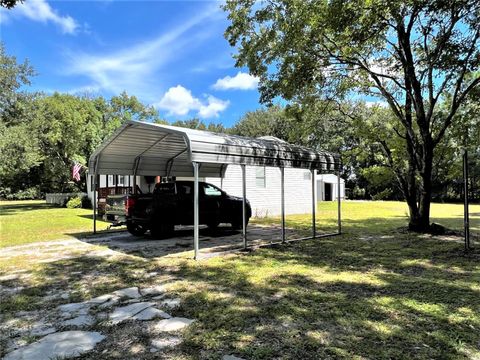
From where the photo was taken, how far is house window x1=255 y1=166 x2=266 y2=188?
18.0 metres

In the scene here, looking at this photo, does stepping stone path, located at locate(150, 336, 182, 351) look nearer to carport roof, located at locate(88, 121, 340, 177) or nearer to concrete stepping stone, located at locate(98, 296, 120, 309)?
concrete stepping stone, located at locate(98, 296, 120, 309)

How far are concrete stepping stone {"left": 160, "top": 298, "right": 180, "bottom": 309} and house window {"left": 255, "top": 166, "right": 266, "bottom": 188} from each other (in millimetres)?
13176

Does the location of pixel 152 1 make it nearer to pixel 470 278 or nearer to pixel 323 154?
pixel 323 154

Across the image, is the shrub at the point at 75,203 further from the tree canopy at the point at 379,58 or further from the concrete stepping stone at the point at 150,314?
the concrete stepping stone at the point at 150,314

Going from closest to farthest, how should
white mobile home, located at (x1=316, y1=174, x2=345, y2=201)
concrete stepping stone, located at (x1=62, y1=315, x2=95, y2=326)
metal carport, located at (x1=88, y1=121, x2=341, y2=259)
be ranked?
concrete stepping stone, located at (x1=62, y1=315, x2=95, y2=326) < metal carport, located at (x1=88, y1=121, x2=341, y2=259) < white mobile home, located at (x1=316, y1=174, x2=345, y2=201)

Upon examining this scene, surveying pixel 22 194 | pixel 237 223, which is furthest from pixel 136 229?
pixel 22 194

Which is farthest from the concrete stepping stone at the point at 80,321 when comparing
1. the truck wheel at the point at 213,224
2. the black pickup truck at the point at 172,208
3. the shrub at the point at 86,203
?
the shrub at the point at 86,203

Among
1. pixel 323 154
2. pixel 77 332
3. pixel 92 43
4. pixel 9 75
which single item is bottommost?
pixel 77 332

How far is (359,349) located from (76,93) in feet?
104

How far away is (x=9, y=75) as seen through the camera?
2200 cm

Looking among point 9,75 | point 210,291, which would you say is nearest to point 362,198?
point 9,75

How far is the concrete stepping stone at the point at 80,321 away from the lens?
4207 millimetres

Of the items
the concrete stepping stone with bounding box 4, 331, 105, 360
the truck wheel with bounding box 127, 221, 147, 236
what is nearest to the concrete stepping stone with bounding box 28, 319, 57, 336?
the concrete stepping stone with bounding box 4, 331, 105, 360

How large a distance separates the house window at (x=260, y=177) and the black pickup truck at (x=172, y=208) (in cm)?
577
